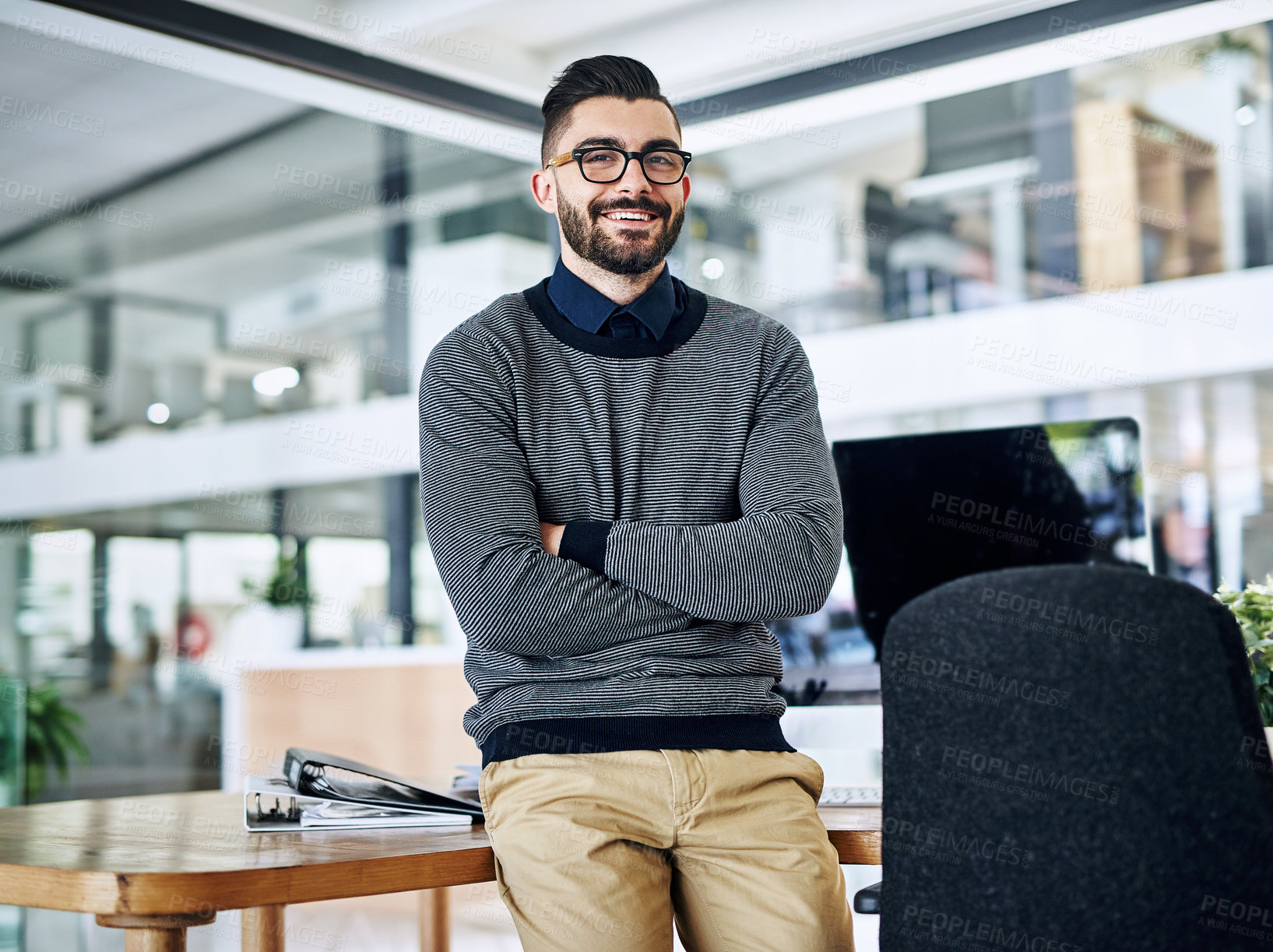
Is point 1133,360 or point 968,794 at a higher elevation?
point 1133,360

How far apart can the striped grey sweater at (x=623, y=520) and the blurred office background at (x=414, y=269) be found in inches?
60.6

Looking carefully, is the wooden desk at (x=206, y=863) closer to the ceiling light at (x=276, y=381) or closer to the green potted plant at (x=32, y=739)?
the green potted plant at (x=32, y=739)

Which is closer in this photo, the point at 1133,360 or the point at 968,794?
the point at 968,794

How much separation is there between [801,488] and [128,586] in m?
3.07

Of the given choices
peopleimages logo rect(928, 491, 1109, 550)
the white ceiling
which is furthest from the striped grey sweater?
the white ceiling

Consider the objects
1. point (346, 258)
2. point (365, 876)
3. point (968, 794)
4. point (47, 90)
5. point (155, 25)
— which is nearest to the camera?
point (968, 794)

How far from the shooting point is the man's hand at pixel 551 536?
1.54m

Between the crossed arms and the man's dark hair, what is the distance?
372 millimetres

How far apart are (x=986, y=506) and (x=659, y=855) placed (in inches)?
38.5

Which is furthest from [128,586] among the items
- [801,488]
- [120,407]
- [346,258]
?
[801,488]

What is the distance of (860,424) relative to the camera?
484 cm

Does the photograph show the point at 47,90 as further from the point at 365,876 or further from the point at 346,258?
the point at 365,876

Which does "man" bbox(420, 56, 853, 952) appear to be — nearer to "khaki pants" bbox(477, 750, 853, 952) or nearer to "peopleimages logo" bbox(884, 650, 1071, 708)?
"khaki pants" bbox(477, 750, 853, 952)

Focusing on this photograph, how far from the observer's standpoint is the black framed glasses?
1.69 m
